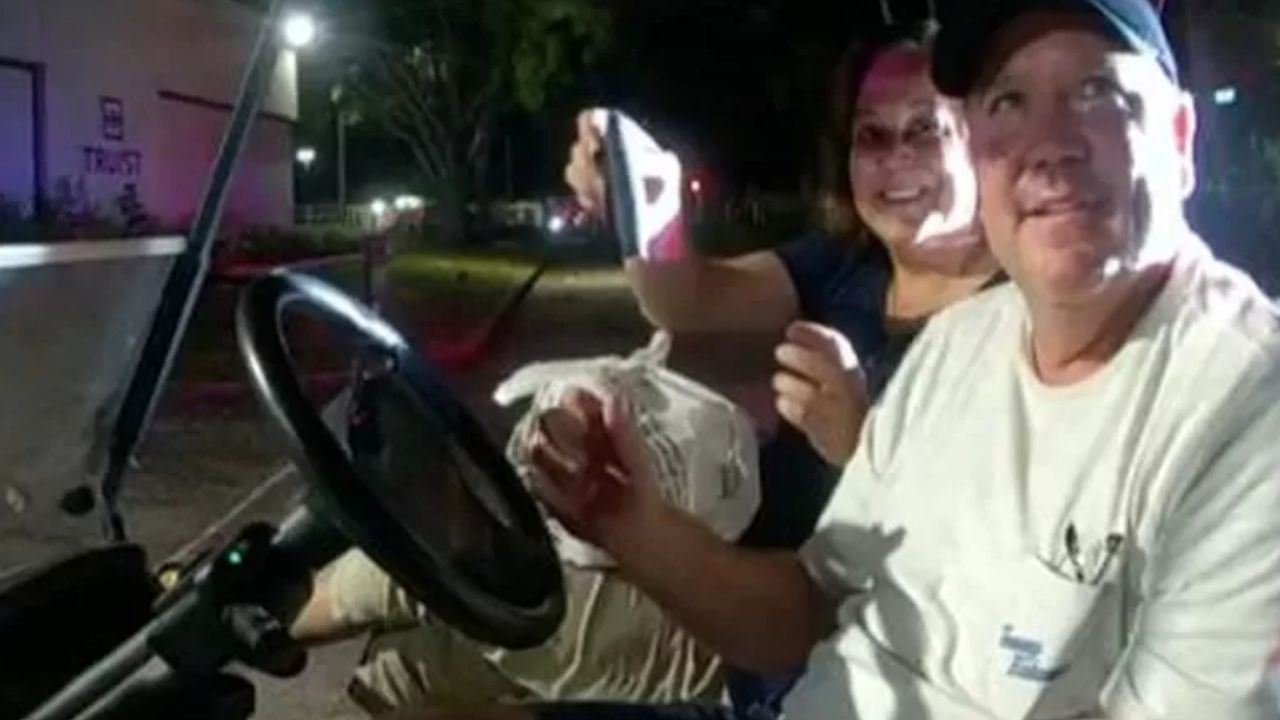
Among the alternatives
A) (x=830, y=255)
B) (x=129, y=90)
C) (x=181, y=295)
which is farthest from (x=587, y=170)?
(x=129, y=90)

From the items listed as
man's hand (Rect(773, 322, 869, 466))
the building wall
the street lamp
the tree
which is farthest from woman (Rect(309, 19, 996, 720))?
the street lamp

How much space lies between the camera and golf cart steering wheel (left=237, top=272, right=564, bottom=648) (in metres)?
1.72

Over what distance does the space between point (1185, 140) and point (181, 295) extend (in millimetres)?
1462

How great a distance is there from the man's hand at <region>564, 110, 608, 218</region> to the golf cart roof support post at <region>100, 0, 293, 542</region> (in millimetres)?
512

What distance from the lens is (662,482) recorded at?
256 cm

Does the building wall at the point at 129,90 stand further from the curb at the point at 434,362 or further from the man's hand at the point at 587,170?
the man's hand at the point at 587,170

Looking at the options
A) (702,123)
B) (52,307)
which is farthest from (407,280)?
(702,123)

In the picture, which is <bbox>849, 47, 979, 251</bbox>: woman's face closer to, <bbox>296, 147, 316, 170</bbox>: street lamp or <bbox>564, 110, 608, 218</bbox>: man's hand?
<bbox>564, 110, 608, 218</bbox>: man's hand

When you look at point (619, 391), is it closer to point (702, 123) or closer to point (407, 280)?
point (407, 280)

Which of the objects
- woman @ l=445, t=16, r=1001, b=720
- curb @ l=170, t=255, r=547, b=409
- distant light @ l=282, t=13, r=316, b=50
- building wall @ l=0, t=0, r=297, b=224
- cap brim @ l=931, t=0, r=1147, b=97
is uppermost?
building wall @ l=0, t=0, r=297, b=224

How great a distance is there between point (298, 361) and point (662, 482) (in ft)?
2.34

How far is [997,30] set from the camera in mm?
2053

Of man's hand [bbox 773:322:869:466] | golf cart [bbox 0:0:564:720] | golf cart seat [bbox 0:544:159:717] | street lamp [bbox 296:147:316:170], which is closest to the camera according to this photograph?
golf cart [bbox 0:0:564:720]

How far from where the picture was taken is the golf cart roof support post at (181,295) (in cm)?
275
